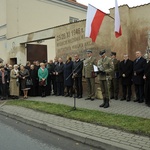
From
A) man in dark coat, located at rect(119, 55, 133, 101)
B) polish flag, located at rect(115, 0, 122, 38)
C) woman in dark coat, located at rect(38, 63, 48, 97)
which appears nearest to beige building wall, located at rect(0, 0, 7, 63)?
woman in dark coat, located at rect(38, 63, 48, 97)

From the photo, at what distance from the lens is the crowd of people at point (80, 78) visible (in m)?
8.73

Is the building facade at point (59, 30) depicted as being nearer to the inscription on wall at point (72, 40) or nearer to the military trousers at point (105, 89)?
the inscription on wall at point (72, 40)

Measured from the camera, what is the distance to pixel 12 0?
20.6 meters

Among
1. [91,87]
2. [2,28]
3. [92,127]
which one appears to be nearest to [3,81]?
[91,87]

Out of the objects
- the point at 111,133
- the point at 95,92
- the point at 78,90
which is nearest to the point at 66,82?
the point at 78,90

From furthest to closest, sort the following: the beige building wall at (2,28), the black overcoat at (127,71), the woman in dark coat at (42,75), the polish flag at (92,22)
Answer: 1. the beige building wall at (2,28)
2. the woman in dark coat at (42,75)
3. the black overcoat at (127,71)
4. the polish flag at (92,22)

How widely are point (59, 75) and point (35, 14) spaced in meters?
12.2

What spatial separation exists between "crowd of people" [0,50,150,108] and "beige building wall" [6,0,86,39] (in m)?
8.89

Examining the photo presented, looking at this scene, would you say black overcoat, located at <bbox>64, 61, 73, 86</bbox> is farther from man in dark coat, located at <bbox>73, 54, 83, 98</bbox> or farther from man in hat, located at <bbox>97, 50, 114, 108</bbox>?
man in hat, located at <bbox>97, 50, 114, 108</bbox>

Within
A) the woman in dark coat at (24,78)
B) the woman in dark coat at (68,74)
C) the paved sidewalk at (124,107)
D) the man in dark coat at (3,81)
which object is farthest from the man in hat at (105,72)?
the man in dark coat at (3,81)

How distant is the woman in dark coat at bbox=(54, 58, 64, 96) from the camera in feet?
39.2

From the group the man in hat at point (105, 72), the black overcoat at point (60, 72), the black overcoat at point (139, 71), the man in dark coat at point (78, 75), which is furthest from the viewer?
the black overcoat at point (60, 72)

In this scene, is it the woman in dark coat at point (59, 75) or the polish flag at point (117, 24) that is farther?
the woman in dark coat at point (59, 75)

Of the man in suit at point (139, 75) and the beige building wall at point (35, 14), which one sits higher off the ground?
the beige building wall at point (35, 14)
